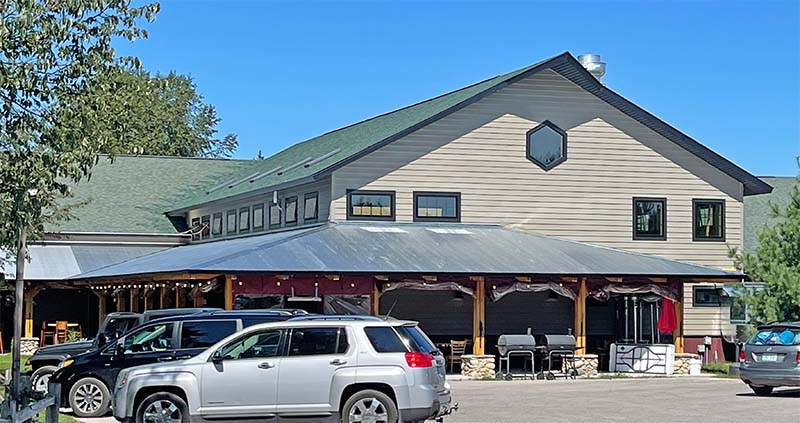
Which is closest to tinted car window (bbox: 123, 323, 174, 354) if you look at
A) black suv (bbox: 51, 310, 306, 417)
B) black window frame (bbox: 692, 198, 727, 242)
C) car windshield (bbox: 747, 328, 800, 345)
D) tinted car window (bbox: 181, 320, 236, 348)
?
black suv (bbox: 51, 310, 306, 417)

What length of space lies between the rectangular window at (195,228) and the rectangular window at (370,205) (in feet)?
41.2

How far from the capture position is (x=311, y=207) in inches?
1324

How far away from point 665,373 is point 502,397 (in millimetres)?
8907

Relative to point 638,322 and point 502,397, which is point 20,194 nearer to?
point 502,397

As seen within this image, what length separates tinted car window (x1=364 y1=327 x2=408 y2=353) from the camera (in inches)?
628

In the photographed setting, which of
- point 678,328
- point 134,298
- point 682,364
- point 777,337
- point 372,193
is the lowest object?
point 682,364

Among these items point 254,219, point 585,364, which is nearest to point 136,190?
point 254,219

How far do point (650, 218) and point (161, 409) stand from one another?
21959mm

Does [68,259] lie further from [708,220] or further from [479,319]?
[708,220]

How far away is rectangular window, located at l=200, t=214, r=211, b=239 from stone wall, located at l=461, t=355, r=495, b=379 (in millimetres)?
15511

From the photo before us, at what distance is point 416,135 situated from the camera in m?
32.9

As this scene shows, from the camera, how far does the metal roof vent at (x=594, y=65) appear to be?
39906mm

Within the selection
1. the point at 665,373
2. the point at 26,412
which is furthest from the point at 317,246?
the point at 26,412

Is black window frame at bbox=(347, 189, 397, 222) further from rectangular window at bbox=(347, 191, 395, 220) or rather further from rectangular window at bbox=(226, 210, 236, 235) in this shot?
rectangular window at bbox=(226, 210, 236, 235)
